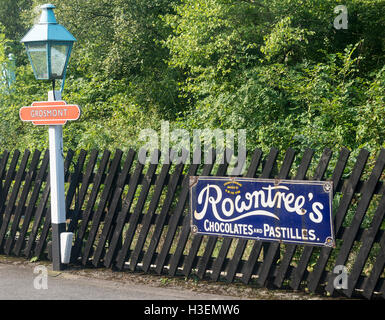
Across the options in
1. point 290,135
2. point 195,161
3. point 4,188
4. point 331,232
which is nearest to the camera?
point 331,232

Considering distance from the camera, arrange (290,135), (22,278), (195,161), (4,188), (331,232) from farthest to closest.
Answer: (290,135)
(4,188)
(22,278)
(195,161)
(331,232)

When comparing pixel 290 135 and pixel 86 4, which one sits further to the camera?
pixel 86 4

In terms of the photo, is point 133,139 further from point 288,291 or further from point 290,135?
point 288,291

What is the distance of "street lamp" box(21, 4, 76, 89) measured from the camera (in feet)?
24.4

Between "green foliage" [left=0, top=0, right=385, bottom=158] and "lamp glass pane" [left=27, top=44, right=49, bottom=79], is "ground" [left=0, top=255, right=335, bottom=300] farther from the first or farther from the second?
"green foliage" [left=0, top=0, right=385, bottom=158]

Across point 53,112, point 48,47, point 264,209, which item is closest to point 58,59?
point 48,47

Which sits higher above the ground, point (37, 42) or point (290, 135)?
point (37, 42)

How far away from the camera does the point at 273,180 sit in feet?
20.9

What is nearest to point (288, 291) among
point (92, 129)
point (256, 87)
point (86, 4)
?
point (256, 87)

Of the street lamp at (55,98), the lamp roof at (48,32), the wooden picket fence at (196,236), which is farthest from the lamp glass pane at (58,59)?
the wooden picket fence at (196,236)

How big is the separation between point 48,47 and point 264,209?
346cm

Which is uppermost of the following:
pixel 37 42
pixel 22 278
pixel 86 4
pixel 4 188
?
pixel 86 4

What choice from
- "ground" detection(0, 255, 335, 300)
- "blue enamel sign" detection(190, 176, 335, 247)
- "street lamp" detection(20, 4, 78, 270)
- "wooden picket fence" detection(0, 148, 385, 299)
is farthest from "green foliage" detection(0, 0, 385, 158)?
"street lamp" detection(20, 4, 78, 270)
